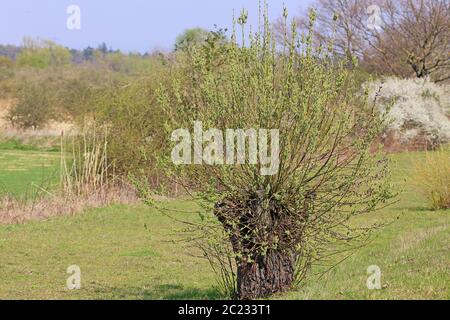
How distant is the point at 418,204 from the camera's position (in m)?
23.4

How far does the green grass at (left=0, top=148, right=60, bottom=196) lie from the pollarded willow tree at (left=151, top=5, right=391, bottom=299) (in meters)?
16.2

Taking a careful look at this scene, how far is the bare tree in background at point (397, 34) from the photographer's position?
167ft

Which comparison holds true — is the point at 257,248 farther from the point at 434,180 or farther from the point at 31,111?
the point at 31,111

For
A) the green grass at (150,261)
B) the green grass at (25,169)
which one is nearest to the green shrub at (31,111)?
the green grass at (25,169)

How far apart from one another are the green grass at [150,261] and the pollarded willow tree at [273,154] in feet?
2.03

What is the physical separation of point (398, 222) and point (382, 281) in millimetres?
10658

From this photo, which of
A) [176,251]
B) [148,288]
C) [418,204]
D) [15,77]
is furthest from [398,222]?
[15,77]

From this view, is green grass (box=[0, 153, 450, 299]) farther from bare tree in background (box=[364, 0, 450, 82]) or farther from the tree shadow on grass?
bare tree in background (box=[364, 0, 450, 82])

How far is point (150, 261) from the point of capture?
48.8 ft

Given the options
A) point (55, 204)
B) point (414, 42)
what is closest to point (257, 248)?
point (55, 204)

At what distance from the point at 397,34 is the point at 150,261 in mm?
42806

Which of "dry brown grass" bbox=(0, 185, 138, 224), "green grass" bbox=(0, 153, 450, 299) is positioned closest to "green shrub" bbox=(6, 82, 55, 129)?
"dry brown grass" bbox=(0, 185, 138, 224)

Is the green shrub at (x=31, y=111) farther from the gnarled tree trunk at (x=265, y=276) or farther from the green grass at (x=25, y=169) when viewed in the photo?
the gnarled tree trunk at (x=265, y=276)

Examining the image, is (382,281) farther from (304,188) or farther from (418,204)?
(418,204)
